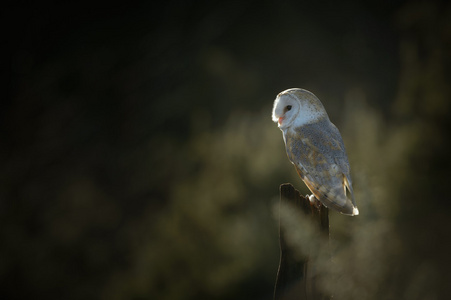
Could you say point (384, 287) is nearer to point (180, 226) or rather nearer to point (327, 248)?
point (327, 248)

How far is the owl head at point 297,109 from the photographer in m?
1.70

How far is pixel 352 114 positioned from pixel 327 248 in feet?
6.11

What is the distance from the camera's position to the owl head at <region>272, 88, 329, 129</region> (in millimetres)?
1698

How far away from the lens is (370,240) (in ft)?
5.75

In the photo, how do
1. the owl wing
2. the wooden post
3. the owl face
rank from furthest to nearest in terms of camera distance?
the owl face < the owl wing < the wooden post

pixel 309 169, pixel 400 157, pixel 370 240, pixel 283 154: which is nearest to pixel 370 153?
pixel 400 157

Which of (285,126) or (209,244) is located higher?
(285,126)

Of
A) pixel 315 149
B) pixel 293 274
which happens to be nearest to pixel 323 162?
pixel 315 149

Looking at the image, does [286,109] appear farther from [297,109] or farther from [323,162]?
[323,162]

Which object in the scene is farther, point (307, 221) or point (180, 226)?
point (180, 226)

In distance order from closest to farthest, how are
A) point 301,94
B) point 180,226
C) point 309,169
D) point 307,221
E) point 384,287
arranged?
point 307,221, point 309,169, point 301,94, point 384,287, point 180,226

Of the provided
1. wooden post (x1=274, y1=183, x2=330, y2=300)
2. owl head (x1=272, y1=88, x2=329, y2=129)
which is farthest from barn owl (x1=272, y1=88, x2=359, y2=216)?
wooden post (x1=274, y1=183, x2=330, y2=300)

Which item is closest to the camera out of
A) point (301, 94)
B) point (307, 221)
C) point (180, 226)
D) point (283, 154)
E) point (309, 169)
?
point (307, 221)

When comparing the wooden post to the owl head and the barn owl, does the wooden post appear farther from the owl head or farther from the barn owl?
the owl head
